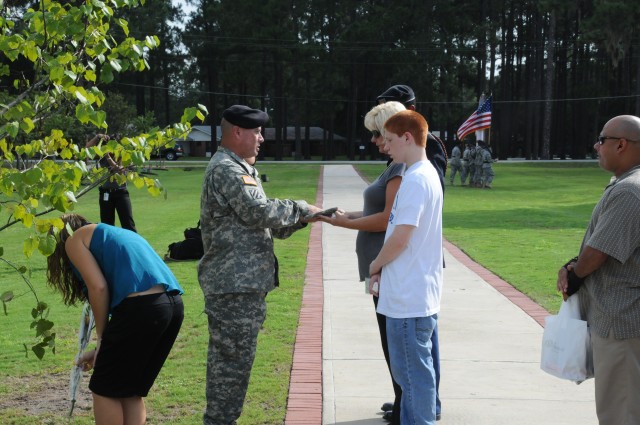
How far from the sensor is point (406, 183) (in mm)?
4305

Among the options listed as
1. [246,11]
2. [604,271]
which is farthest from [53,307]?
[246,11]

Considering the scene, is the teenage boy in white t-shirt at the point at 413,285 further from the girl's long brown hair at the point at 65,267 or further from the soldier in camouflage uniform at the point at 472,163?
the soldier in camouflage uniform at the point at 472,163

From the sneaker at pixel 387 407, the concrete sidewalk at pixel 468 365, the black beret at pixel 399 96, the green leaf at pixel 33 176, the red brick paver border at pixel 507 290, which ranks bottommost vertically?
the red brick paver border at pixel 507 290

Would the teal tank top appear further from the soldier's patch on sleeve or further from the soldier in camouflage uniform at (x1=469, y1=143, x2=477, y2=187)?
the soldier in camouflage uniform at (x1=469, y1=143, x2=477, y2=187)

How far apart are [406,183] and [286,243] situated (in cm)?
1069

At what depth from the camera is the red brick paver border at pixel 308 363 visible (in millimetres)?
5539

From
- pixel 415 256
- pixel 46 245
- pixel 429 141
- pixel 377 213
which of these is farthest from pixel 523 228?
pixel 46 245

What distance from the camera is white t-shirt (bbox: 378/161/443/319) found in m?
4.28

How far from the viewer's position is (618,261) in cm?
403

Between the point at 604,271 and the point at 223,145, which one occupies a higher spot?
the point at 223,145

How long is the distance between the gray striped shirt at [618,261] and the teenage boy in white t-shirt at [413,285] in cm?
76

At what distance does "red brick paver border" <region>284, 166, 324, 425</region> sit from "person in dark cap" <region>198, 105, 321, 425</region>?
0.73 metres

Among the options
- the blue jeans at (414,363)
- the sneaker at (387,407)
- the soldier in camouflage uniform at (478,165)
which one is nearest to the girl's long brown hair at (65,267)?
the blue jeans at (414,363)

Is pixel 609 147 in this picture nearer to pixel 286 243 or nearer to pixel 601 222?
pixel 601 222
